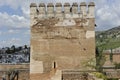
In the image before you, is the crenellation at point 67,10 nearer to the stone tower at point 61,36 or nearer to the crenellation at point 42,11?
→ the stone tower at point 61,36

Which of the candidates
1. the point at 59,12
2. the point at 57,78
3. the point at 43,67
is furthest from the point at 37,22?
the point at 57,78

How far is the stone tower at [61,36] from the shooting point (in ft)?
68.8

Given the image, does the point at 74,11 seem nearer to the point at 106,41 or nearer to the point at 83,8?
the point at 83,8

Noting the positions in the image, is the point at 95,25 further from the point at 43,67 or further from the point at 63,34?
the point at 43,67

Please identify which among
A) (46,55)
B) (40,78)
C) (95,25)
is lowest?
(40,78)

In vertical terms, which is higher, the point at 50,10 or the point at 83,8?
the point at 83,8

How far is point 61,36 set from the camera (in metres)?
21.1

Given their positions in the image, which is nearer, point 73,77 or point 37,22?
point 73,77

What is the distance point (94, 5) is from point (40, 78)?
5.41 metres

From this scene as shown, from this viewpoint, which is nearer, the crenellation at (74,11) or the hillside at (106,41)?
the crenellation at (74,11)

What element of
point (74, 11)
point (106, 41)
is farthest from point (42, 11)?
point (106, 41)

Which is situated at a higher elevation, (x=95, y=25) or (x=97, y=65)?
(x=95, y=25)

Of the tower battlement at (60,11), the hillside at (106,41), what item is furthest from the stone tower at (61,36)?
the hillside at (106,41)

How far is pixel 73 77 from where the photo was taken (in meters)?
18.1
